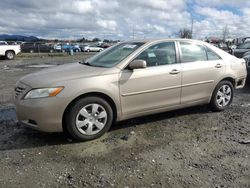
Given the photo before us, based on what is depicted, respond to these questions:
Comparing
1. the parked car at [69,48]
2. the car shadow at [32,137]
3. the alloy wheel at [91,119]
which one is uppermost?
the parked car at [69,48]

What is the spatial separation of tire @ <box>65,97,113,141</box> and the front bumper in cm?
15

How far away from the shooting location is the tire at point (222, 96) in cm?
540

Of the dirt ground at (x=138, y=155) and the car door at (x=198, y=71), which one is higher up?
the car door at (x=198, y=71)

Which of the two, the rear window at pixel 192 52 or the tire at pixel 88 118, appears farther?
the rear window at pixel 192 52

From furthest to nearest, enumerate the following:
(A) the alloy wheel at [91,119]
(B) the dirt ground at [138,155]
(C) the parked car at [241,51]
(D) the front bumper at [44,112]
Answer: (C) the parked car at [241,51]
(A) the alloy wheel at [91,119]
(D) the front bumper at [44,112]
(B) the dirt ground at [138,155]

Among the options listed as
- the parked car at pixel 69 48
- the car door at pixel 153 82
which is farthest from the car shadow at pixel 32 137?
the parked car at pixel 69 48

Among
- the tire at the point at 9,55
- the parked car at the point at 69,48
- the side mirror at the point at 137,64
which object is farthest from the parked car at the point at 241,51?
the parked car at the point at 69,48

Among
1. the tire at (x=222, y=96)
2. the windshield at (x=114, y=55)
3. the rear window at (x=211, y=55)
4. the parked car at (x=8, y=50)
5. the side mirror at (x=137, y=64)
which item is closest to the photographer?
the side mirror at (x=137, y=64)

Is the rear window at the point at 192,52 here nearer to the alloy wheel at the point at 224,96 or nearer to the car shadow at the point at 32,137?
the alloy wheel at the point at 224,96

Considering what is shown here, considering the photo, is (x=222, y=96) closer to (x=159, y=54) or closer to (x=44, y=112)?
(x=159, y=54)

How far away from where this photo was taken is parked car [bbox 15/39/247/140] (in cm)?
383

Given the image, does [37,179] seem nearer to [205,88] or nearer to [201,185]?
[201,185]

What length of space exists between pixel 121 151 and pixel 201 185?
4.08ft

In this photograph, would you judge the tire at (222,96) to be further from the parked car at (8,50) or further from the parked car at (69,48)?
the parked car at (69,48)
